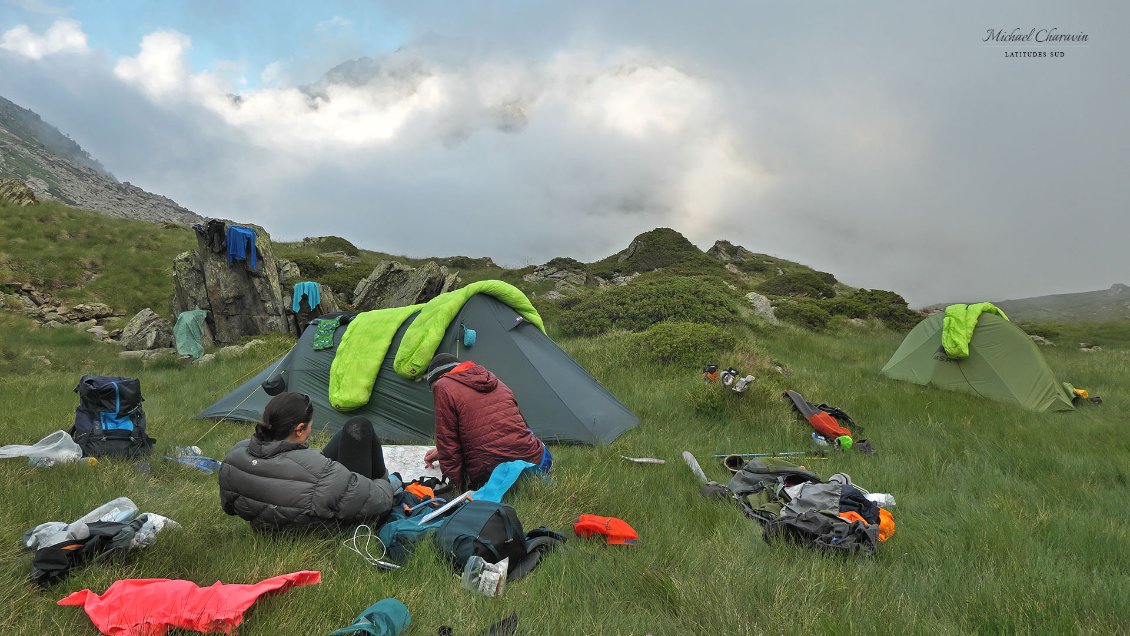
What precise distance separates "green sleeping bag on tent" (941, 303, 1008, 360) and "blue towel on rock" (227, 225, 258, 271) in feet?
57.7

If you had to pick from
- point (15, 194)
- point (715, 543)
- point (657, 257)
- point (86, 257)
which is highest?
point (15, 194)

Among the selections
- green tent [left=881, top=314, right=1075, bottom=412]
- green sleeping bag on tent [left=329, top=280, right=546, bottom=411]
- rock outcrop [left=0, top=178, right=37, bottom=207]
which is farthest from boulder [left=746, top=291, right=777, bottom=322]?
rock outcrop [left=0, top=178, right=37, bottom=207]

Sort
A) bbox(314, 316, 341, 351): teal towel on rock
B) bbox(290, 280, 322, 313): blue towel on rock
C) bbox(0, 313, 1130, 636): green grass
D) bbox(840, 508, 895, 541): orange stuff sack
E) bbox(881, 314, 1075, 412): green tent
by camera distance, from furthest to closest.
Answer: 1. bbox(290, 280, 322, 313): blue towel on rock
2. bbox(881, 314, 1075, 412): green tent
3. bbox(314, 316, 341, 351): teal towel on rock
4. bbox(840, 508, 895, 541): orange stuff sack
5. bbox(0, 313, 1130, 636): green grass

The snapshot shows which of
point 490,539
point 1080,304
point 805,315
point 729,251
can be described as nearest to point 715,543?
point 490,539

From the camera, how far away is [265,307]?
655 inches

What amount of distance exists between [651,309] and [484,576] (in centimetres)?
1358

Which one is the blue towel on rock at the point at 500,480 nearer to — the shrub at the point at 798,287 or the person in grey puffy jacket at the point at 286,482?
the person in grey puffy jacket at the point at 286,482

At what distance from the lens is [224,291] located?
16281mm

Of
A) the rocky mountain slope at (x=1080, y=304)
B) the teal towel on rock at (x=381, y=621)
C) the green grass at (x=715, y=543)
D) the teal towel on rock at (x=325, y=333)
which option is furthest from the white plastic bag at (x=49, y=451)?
the rocky mountain slope at (x=1080, y=304)

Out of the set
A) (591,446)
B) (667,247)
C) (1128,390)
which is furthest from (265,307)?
(667,247)

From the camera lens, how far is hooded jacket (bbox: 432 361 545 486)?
17.4 ft

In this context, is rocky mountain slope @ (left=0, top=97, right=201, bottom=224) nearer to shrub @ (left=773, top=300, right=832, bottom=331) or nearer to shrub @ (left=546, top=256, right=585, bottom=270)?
shrub @ (left=546, top=256, right=585, bottom=270)

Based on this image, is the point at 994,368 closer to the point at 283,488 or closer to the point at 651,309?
the point at 651,309

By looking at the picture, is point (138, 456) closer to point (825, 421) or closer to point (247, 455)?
point (247, 455)
